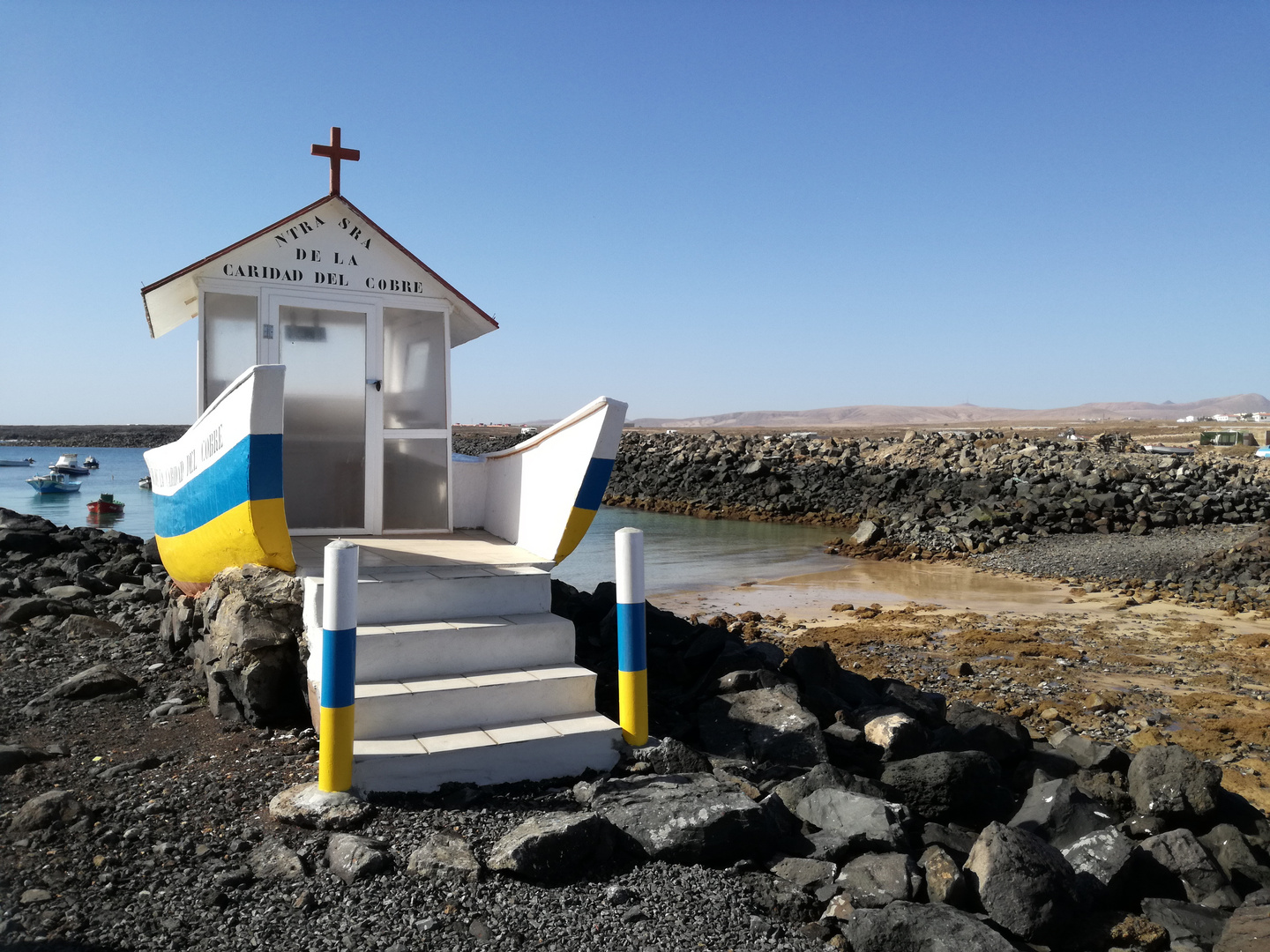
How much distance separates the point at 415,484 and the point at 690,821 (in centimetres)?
480

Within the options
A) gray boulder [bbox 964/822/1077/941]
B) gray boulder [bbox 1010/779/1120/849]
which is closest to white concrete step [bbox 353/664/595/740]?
gray boulder [bbox 964/822/1077/941]

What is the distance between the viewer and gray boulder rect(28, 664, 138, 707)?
6141 millimetres

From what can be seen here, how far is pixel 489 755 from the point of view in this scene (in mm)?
4809

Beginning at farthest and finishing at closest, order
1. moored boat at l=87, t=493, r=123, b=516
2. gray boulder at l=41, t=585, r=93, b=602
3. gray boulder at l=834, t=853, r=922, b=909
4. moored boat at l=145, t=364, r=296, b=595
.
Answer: moored boat at l=87, t=493, r=123, b=516, gray boulder at l=41, t=585, r=93, b=602, moored boat at l=145, t=364, r=296, b=595, gray boulder at l=834, t=853, r=922, b=909

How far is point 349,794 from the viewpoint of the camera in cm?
443

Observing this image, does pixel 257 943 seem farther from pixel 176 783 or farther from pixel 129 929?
pixel 176 783

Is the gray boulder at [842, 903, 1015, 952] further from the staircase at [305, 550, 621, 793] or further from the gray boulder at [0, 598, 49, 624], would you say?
the gray boulder at [0, 598, 49, 624]

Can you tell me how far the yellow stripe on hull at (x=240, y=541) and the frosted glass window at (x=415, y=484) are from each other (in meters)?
1.59

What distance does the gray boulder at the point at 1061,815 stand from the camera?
187 inches

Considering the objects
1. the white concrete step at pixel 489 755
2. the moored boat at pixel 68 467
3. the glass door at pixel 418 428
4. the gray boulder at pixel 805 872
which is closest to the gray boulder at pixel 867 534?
the glass door at pixel 418 428

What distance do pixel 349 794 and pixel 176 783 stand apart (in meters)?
0.99

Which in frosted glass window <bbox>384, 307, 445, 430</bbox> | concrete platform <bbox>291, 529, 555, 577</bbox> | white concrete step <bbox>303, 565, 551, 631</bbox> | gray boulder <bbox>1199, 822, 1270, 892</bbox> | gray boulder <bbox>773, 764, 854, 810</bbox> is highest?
frosted glass window <bbox>384, 307, 445, 430</bbox>

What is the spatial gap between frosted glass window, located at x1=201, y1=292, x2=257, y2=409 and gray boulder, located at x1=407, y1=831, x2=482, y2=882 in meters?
4.84

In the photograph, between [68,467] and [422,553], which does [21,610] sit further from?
[68,467]
